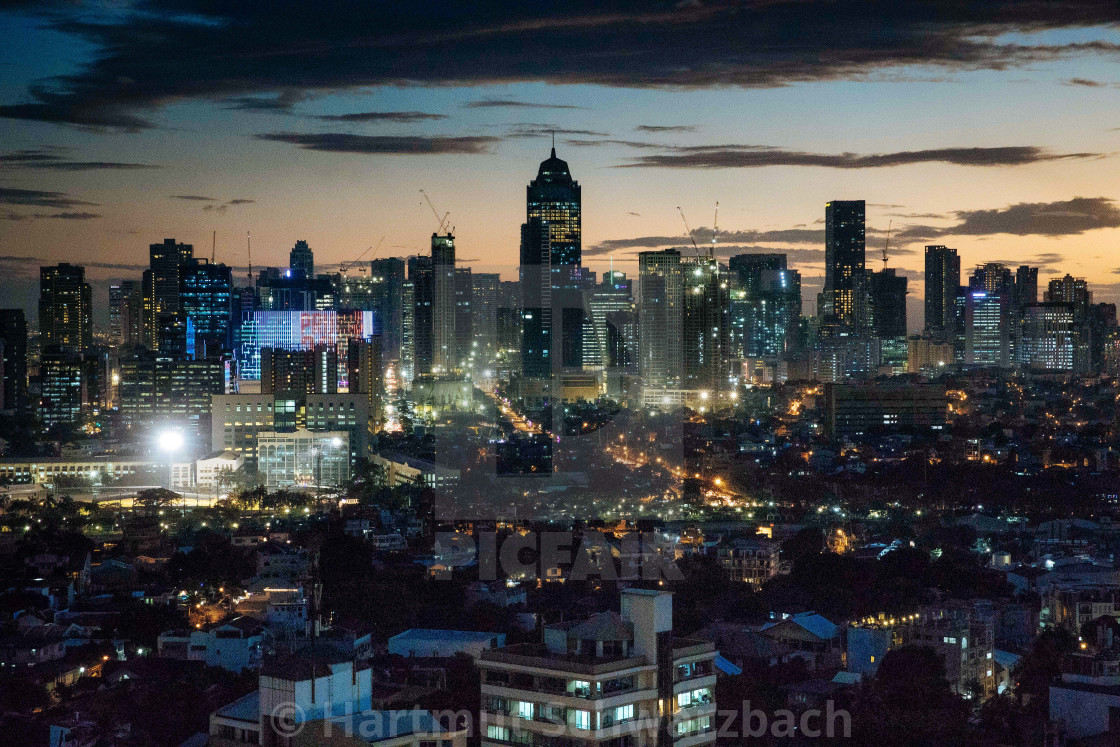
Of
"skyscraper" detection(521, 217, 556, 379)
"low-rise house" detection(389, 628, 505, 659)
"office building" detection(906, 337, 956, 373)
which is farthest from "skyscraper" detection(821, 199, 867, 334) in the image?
"low-rise house" detection(389, 628, 505, 659)

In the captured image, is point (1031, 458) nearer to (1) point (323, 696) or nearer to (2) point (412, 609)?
(2) point (412, 609)

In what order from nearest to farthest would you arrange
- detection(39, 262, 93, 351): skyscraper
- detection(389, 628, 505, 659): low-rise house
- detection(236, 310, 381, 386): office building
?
detection(389, 628, 505, 659): low-rise house < detection(236, 310, 381, 386): office building < detection(39, 262, 93, 351): skyscraper

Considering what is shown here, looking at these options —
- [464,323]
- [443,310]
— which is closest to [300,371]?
[443,310]

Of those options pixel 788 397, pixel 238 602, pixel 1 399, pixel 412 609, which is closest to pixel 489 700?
pixel 412 609

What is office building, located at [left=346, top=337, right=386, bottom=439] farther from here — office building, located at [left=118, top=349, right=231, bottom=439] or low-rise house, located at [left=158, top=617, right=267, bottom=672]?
low-rise house, located at [left=158, top=617, right=267, bottom=672]

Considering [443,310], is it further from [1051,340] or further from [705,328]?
[1051,340]

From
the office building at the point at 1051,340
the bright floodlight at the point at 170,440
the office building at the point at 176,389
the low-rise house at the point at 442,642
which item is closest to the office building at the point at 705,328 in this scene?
the office building at the point at 1051,340

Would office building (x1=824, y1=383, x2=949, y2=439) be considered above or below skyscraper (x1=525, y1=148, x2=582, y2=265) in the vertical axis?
below

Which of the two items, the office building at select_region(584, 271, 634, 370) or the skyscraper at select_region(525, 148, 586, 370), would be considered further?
the office building at select_region(584, 271, 634, 370)

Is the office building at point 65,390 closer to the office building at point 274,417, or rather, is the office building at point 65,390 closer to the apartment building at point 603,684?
the office building at point 274,417
